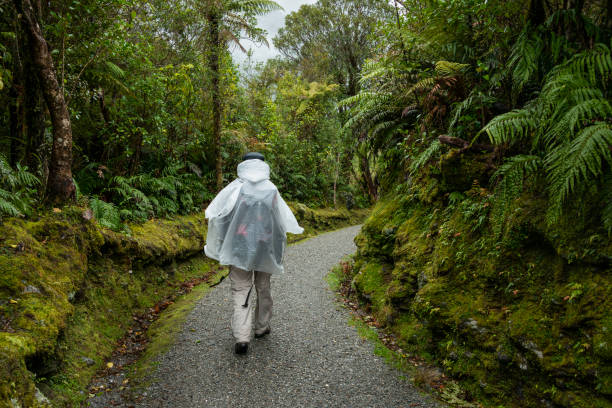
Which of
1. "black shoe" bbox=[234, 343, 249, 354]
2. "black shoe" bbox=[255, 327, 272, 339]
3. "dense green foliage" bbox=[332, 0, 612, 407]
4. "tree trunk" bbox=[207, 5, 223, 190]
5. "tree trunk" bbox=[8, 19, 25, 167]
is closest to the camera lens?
"dense green foliage" bbox=[332, 0, 612, 407]

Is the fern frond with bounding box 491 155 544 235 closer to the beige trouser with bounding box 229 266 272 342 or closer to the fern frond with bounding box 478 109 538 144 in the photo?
the fern frond with bounding box 478 109 538 144

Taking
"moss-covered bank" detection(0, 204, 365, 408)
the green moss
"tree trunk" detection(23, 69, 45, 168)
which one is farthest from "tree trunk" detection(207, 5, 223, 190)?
the green moss

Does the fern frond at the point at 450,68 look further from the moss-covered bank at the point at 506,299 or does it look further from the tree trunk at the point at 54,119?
the tree trunk at the point at 54,119

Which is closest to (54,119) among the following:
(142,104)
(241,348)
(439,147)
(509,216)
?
(142,104)

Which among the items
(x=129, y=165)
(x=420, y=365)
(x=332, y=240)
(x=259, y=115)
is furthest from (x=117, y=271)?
(x=259, y=115)

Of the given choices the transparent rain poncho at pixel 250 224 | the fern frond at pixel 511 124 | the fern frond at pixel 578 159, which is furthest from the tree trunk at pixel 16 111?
the fern frond at pixel 578 159

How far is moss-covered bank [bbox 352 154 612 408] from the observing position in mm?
2684

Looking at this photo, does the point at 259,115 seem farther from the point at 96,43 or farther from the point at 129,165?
the point at 96,43

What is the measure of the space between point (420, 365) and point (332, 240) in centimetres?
902

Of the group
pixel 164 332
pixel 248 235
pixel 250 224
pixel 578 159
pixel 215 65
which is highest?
pixel 215 65

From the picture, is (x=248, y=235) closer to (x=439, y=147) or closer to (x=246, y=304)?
(x=246, y=304)

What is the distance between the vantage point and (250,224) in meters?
4.20

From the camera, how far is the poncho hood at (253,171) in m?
4.31

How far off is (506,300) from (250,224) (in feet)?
9.20
